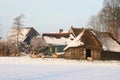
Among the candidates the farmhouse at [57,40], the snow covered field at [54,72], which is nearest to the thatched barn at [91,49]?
the snow covered field at [54,72]

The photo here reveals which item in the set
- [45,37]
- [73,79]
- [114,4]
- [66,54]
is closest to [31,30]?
[45,37]

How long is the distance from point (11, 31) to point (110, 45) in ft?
95.7

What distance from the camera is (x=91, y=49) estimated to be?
5591 centimetres

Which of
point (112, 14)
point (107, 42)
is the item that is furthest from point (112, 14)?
point (107, 42)

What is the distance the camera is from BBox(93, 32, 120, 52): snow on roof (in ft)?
187

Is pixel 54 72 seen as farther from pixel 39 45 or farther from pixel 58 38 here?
pixel 58 38

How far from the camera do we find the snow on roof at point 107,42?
56.9 meters

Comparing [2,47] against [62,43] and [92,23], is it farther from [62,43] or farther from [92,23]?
[92,23]

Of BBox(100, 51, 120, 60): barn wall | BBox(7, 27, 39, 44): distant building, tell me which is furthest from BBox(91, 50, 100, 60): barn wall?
BBox(7, 27, 39, 44): distant building

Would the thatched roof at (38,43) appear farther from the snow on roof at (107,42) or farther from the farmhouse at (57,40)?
the snow on roof at (107,42)

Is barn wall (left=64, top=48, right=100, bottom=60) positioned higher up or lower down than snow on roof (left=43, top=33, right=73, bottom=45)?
lower down

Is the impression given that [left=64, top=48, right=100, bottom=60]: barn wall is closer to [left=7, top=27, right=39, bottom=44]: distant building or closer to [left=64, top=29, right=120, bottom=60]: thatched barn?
[left=64, top=29, right=120, bottom=60]: thatched barn

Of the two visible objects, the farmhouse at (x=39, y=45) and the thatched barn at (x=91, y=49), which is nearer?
the thatched barn at (x=91, y=49)

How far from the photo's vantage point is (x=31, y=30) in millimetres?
105000
